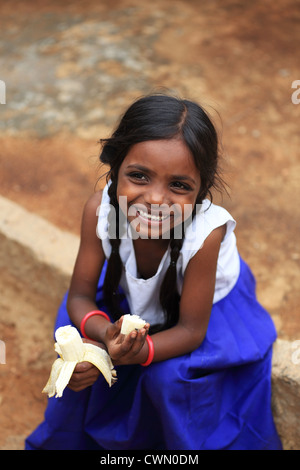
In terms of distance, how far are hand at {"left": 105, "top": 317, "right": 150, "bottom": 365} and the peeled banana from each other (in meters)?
0.04

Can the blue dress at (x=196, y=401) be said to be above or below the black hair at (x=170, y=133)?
below

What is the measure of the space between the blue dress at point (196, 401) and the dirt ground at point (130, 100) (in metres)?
0.48

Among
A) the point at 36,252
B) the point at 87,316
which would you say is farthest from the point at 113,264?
the point at 36,252

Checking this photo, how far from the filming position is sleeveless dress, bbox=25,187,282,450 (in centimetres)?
189

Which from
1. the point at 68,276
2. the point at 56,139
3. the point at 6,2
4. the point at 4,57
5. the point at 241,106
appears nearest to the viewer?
the point at 68,276

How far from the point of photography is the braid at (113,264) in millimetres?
1936

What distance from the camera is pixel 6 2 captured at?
554 cm

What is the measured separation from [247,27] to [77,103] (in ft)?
6.49

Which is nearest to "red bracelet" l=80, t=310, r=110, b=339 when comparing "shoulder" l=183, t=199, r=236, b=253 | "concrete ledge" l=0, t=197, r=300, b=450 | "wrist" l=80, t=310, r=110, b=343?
"wrist" l=80, t=310, r=110, b=343

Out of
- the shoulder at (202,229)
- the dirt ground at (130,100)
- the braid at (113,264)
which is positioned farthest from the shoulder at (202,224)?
the dirt ground at (130,100)

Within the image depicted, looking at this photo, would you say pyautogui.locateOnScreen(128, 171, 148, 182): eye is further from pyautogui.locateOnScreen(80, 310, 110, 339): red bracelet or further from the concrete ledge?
the concrete ledge

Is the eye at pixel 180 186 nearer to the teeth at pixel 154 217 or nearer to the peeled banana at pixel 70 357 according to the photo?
the teeth at pixel 154 217
